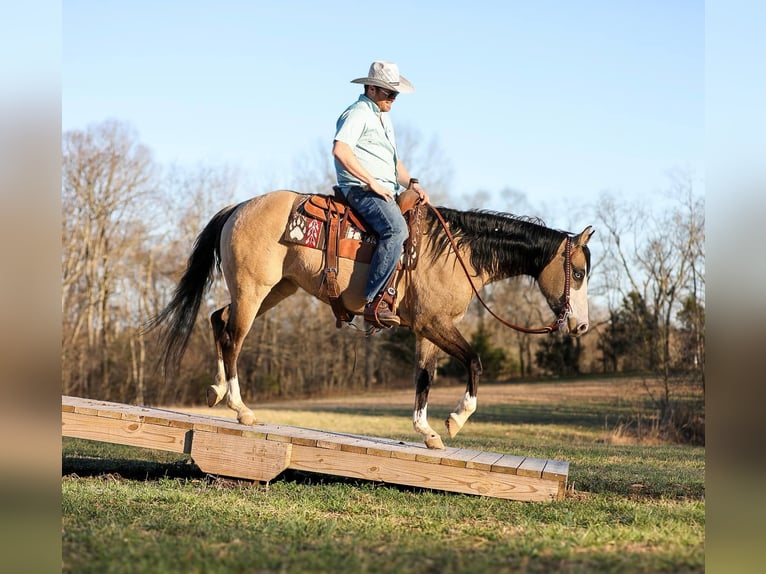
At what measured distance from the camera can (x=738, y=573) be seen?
118 inches

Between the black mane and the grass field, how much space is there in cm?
188

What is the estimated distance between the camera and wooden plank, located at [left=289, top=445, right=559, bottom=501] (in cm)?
572

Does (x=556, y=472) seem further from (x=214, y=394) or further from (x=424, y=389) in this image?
(x=214, y=394)

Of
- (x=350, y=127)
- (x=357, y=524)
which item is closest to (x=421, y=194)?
(x=350, y=127)

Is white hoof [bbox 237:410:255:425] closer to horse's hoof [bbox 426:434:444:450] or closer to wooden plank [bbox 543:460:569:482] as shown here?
horse's hoof [bbox 426:434:444:450]

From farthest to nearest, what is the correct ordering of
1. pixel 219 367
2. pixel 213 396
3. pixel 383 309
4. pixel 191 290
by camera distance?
1. pixel 191 290
2. pixel 219 367
3. pixel 213 396
4. pixel 383 309

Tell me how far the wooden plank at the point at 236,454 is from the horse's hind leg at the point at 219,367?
0.51 m

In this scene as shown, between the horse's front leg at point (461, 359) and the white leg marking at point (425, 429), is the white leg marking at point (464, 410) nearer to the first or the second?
the horse's front leg at point (461, 359)

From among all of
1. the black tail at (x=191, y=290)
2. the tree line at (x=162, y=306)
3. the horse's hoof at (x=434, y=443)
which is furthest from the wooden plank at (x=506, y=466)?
the tree line at (x=162, y=306)

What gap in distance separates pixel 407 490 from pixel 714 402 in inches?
141

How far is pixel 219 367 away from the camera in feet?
22.7

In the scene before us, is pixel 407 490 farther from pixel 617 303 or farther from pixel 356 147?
pixel 617 303

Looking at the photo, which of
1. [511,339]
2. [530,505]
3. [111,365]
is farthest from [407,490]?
[511,339]

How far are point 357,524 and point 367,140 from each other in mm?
3253
